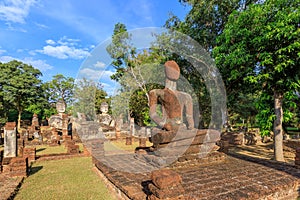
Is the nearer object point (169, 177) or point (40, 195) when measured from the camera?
point (169, 177)

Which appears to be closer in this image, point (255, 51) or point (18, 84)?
point (255, 51)

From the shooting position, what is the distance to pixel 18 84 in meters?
22.9

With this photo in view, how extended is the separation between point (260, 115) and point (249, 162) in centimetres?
363

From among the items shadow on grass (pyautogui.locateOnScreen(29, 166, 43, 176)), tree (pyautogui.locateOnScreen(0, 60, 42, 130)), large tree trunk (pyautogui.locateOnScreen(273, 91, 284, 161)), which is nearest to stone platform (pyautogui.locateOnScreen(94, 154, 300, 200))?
shadow on grass (pyautogui.locateOnScreen(29, 166, 43, 176))

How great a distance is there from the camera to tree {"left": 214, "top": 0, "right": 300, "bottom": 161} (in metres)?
6.26

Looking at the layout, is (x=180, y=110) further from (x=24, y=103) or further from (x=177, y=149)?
(x=24, y=103)

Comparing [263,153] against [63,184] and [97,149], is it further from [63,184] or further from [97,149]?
[63,184]

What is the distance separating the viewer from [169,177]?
2953mm

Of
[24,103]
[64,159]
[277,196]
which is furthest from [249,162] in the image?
[24,103]

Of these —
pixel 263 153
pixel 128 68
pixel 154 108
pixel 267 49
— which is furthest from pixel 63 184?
pixel 128 68

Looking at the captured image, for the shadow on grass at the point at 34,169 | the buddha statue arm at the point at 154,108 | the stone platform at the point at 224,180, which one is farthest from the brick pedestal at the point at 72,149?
the buddha statue arm at the point at 154,108

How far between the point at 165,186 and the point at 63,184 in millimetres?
3864

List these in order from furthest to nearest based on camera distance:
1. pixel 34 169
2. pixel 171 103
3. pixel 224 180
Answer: pixel 34 169 < pixel 171 103 < pixel 224 180

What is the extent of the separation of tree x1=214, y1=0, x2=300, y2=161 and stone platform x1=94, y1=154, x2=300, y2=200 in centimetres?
317
